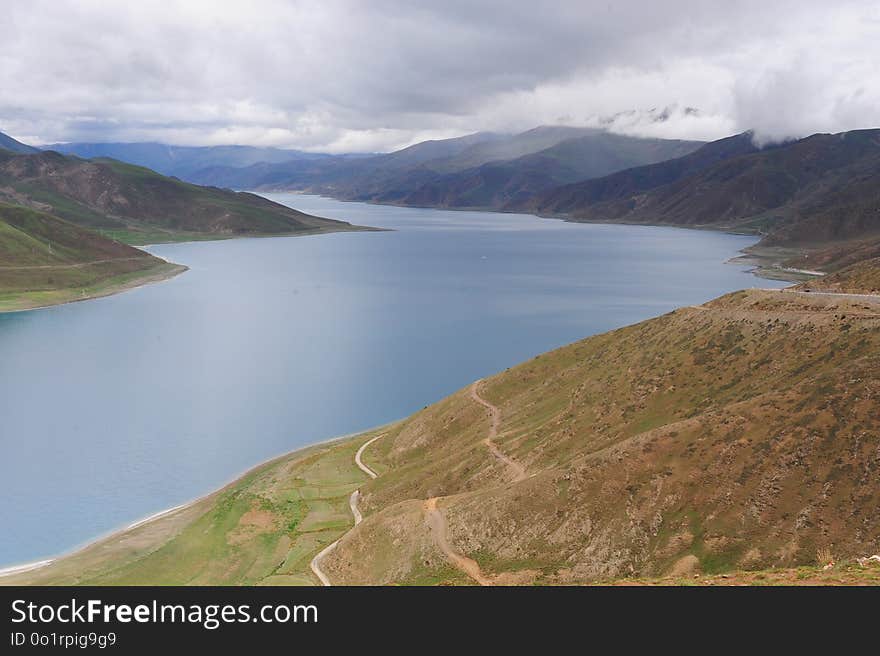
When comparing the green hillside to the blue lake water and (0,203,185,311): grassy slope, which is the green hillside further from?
(0,203,185,311): grassy slope

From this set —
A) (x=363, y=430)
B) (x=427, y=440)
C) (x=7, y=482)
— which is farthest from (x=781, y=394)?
(x=7, y=482)

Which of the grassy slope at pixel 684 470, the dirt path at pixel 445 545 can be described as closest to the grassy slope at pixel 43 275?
the grassy slope at pixel 684 470

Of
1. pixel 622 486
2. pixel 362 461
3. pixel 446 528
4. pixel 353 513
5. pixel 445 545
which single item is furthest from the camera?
pixel 362 461

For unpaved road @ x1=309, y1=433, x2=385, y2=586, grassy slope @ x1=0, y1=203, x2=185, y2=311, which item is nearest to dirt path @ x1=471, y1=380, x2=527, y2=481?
unpaved road @ x1=309, y1=433, x2=385, y2=586

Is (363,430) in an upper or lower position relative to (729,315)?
lower

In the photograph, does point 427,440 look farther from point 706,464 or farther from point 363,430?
point 706,464

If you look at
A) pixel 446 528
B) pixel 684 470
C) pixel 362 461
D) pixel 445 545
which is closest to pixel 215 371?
pixel 362 461

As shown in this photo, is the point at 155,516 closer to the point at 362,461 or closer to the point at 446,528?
the point at 362,461
